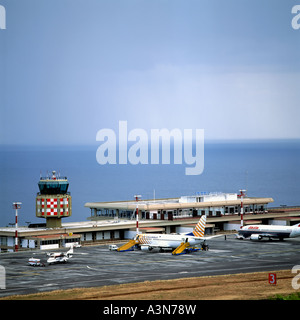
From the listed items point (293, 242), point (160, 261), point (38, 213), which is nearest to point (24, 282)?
point (160, 261)

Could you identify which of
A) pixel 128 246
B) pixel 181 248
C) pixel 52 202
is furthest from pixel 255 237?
pixel 52 202

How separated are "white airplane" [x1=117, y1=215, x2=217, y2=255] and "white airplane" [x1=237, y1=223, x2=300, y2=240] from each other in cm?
1707

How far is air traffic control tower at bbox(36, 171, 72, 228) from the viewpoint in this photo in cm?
12825

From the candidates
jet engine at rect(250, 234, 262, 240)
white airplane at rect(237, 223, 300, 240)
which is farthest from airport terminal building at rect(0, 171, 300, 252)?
jet engine at rect(250, 234, 262, 240)

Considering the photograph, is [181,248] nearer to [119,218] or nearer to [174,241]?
[174,241]

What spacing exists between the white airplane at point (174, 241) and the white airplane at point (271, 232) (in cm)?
1707

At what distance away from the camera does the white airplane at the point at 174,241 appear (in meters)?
116

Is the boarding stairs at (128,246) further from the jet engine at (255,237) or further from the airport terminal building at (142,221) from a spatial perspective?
the jet engine at (255,237)

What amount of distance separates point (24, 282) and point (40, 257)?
2135 centimetres

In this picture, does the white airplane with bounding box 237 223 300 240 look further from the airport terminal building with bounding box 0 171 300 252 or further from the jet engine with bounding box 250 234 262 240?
the airport terminal building with bounding box 0 171 300 252

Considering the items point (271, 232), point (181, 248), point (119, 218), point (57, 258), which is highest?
point (119, 218)

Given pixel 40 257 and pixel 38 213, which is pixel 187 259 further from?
pixel 38 213

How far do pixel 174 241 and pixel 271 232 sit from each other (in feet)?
73.1

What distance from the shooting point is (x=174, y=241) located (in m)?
118
